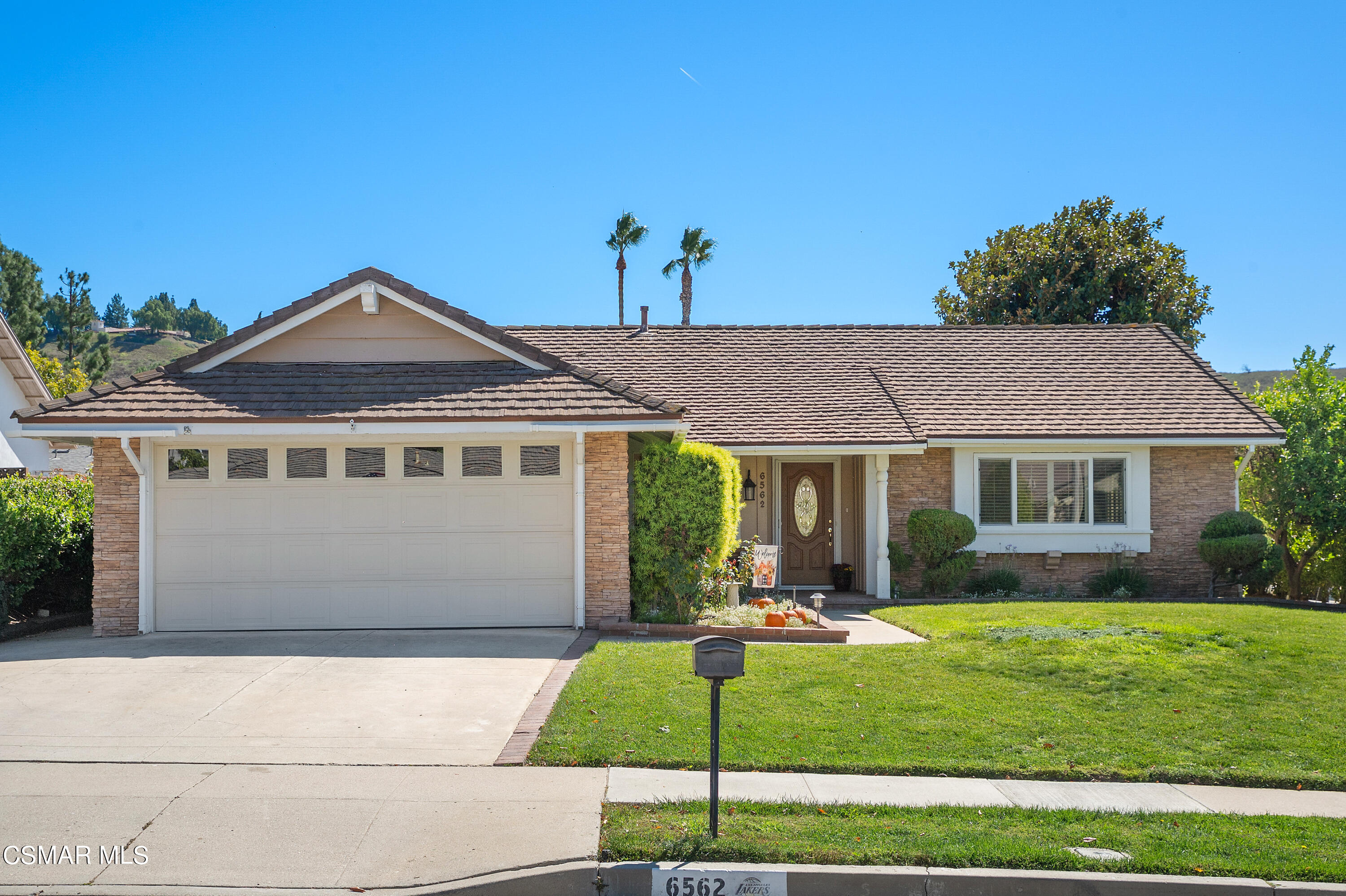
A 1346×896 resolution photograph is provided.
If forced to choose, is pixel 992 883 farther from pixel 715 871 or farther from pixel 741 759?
pixel 741 759

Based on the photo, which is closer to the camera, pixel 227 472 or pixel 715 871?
pixel 715 871

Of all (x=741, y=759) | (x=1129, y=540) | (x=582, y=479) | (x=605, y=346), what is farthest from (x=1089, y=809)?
(x=605, y=346)

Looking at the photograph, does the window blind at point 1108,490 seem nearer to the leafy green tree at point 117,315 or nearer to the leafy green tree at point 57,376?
the leafy green tree at point 57,376

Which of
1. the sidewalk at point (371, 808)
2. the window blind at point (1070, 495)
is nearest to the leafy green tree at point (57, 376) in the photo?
the window blind at point (1070, 495)

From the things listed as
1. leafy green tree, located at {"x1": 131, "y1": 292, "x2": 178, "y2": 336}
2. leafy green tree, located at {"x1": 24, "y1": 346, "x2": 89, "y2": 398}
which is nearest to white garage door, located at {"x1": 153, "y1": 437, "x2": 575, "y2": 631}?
leafy green tree, located at {"x1": 24, "y1": 346, "x2": 89, "y2": 398}

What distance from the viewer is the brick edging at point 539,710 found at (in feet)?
23.2

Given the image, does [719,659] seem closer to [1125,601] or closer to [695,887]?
[695,887]

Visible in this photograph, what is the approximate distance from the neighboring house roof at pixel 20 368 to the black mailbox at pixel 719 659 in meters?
22.6

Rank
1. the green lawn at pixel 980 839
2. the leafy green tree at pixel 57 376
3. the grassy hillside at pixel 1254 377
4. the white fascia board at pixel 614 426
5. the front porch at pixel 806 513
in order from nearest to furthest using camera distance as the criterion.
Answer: the green lawn at pixel 980 839 < the white fascia board at pixel 614 426 < the front porch at pixel 806 513 < the leafy green tree at pixel 57 376 < the grassy hillside at pixel 1254 377

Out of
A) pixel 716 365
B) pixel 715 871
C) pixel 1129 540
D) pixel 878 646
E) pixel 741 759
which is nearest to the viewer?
pixel 715 871

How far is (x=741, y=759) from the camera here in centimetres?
689

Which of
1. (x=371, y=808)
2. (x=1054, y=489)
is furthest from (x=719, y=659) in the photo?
(x=1054, y=489)

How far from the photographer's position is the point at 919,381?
734 inches

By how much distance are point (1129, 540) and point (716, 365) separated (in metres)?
8.05
